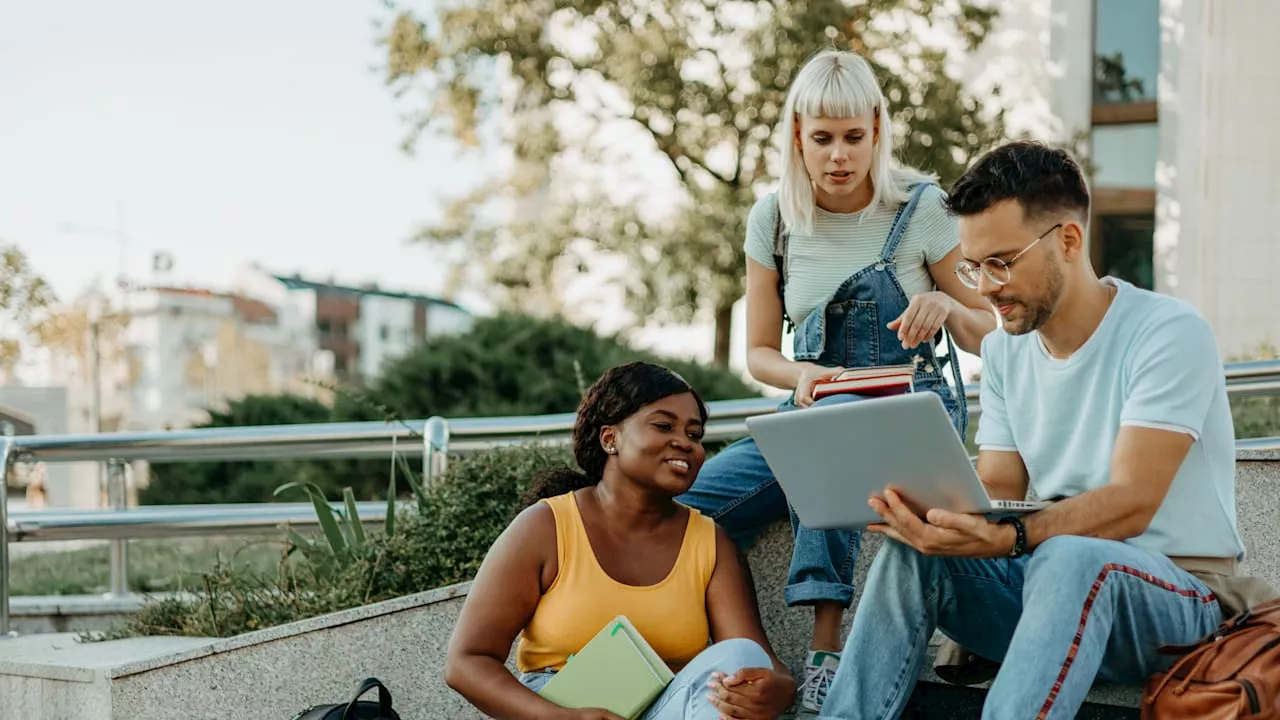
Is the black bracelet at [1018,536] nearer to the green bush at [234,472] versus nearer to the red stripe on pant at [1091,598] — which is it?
the red stripe on pant at [1091,598]

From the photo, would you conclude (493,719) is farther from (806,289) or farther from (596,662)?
(806,289)

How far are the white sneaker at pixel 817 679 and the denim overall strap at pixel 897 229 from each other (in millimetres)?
1191

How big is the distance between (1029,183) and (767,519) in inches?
59.6

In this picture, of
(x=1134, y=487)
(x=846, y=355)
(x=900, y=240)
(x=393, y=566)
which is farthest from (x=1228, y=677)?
(x=393, y=566)

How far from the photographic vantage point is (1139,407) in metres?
3.25

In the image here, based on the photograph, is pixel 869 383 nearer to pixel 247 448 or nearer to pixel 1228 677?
pixel 1228 677

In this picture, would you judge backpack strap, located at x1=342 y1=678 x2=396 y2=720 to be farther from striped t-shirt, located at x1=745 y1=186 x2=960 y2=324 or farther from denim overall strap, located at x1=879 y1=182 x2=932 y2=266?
denim overall strap, located at x1=879 y1=182 x2=932 y2=266

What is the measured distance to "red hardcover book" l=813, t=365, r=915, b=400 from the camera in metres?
3.89

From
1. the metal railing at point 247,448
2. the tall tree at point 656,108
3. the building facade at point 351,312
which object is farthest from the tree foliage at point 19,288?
the building facade at point 351,312

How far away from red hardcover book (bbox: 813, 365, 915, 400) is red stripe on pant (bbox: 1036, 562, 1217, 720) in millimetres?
895

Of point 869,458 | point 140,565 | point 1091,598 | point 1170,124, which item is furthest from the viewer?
point 1170,124

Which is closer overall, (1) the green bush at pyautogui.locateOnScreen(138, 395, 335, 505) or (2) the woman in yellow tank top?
(2) the woman in yellow tank top

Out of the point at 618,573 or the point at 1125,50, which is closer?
the point at 618,573

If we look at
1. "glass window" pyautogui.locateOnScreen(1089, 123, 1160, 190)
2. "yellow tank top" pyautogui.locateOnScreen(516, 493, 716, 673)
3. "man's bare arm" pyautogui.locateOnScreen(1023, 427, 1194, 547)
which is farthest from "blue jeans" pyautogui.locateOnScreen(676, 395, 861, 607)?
"glass window" pyautogui.locateOnScreen(1089, 123, 1160, 190)
